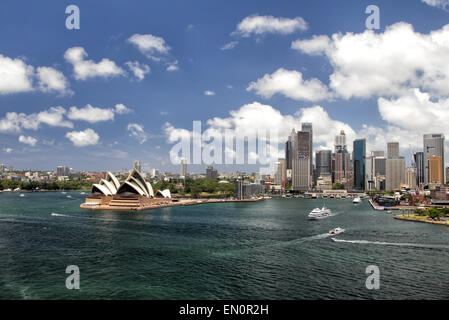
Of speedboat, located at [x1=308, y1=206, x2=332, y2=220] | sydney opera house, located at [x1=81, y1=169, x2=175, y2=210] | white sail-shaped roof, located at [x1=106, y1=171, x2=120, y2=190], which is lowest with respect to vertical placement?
speedboat, located at [x1=308, y1=206, x2=332, y2=220]

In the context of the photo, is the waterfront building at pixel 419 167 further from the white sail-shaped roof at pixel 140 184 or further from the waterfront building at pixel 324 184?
the white sail-shaped roof at pixel 140 184

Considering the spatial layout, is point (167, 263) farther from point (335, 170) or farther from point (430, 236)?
point (335, 170)

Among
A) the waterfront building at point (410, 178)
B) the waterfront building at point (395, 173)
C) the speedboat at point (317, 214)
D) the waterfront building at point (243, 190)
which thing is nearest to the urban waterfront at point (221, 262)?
the speedboat at point (317, 214)

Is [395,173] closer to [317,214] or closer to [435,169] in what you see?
[435,169]

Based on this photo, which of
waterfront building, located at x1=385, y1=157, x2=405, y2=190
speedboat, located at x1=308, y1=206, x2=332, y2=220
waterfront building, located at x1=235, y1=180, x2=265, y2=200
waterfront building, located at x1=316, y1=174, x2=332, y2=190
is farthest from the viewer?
waterfront building, located at x1=385, y1=157, x2=405, y2=190

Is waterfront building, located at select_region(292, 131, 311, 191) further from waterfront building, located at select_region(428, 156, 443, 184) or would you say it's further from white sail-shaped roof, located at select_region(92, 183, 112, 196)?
white sail-shaped roof, located at select_region(92, 183, 112, 196)

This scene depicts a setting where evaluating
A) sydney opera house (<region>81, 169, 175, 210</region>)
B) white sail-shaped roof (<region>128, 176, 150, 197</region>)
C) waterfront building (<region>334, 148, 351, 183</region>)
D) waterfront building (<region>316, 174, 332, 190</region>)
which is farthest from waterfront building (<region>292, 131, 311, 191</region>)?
sydney opera house (<region>81, 169, 175, 210</region>)
